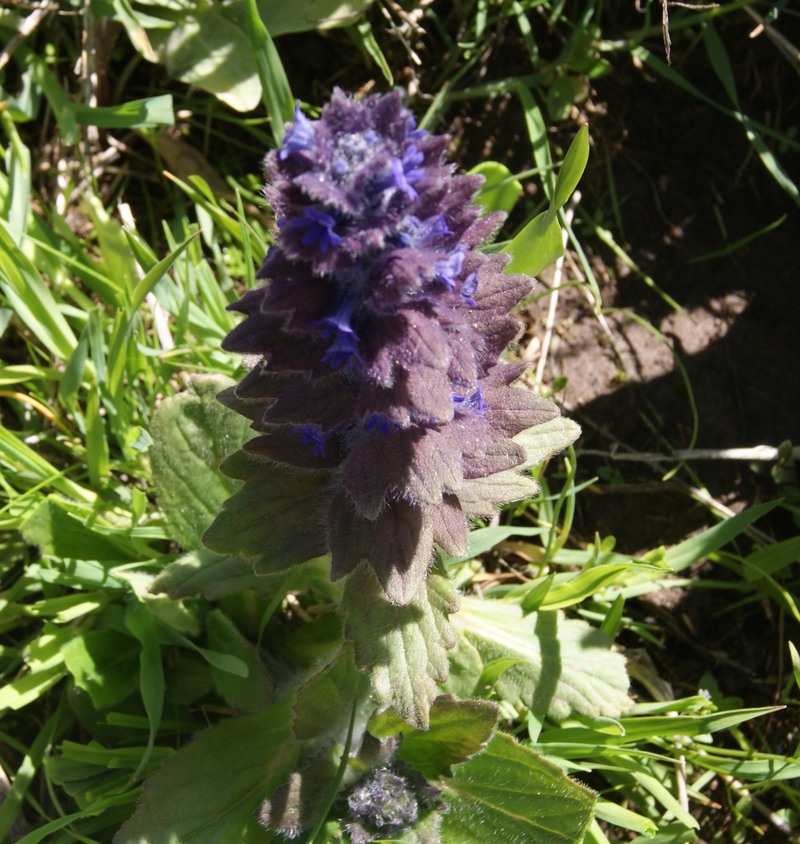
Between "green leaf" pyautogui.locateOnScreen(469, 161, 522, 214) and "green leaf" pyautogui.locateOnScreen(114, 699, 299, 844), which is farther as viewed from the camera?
"green leaf" pyautogui.locateOnScreen(469, 161, 522, 214)

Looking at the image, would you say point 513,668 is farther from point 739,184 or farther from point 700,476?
point 739,184

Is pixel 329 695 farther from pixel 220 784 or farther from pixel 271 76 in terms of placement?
pixel 271 76

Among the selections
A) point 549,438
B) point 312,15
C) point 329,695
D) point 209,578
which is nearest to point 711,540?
point 549,438

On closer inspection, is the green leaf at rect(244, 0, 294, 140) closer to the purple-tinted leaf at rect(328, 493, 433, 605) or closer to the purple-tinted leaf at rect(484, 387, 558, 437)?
the purple-tinted leaf at rect(484, 387, 558, 437)

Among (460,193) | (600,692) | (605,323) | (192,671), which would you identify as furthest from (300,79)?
(600,692)

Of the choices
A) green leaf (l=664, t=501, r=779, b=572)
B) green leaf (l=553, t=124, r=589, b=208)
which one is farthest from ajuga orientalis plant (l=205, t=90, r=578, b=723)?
Answer: green leaf (l=664, t=501, r=779, b=572)

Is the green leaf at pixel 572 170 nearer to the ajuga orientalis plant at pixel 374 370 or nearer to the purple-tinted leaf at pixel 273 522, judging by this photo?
the ajuga orientalis plant at pixel 374 370
